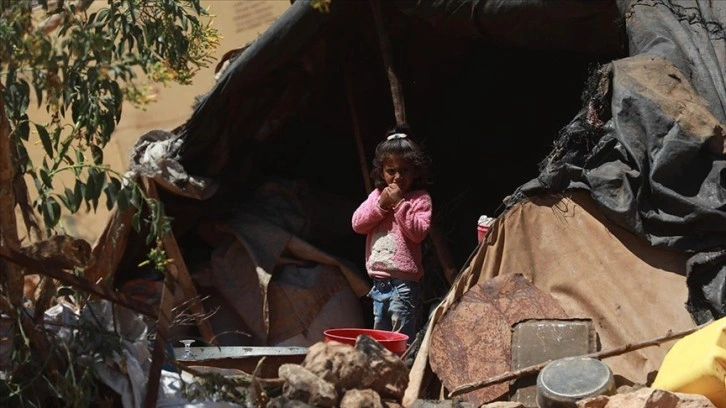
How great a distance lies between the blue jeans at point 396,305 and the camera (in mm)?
5863

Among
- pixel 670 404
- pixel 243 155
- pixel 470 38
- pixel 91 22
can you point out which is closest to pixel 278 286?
pixel 243 155

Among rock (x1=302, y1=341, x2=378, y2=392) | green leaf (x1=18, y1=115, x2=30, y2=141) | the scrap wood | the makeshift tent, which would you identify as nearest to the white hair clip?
the makeshift tent

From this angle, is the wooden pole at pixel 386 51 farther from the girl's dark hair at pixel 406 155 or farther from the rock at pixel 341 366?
the rock at pixel 341 366

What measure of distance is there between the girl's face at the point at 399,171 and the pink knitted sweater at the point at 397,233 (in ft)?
0.21

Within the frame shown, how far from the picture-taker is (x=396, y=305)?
5.86 m

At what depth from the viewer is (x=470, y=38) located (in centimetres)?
691

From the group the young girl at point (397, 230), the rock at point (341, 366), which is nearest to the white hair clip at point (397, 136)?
the young girl at point (397, 230)

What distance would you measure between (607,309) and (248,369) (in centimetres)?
154

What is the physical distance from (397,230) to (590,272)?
99 cm

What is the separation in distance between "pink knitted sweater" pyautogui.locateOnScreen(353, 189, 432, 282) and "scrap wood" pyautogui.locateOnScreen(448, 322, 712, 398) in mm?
1048

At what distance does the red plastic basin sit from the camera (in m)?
5.09

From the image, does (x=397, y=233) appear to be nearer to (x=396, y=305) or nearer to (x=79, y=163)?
(x=396, y=305)

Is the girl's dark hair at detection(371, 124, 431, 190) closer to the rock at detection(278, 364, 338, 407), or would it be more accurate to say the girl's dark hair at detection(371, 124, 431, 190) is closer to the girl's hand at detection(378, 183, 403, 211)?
the girl's hand at detection(378, 183, 403, 211)

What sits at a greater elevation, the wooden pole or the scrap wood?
the wooden pole
